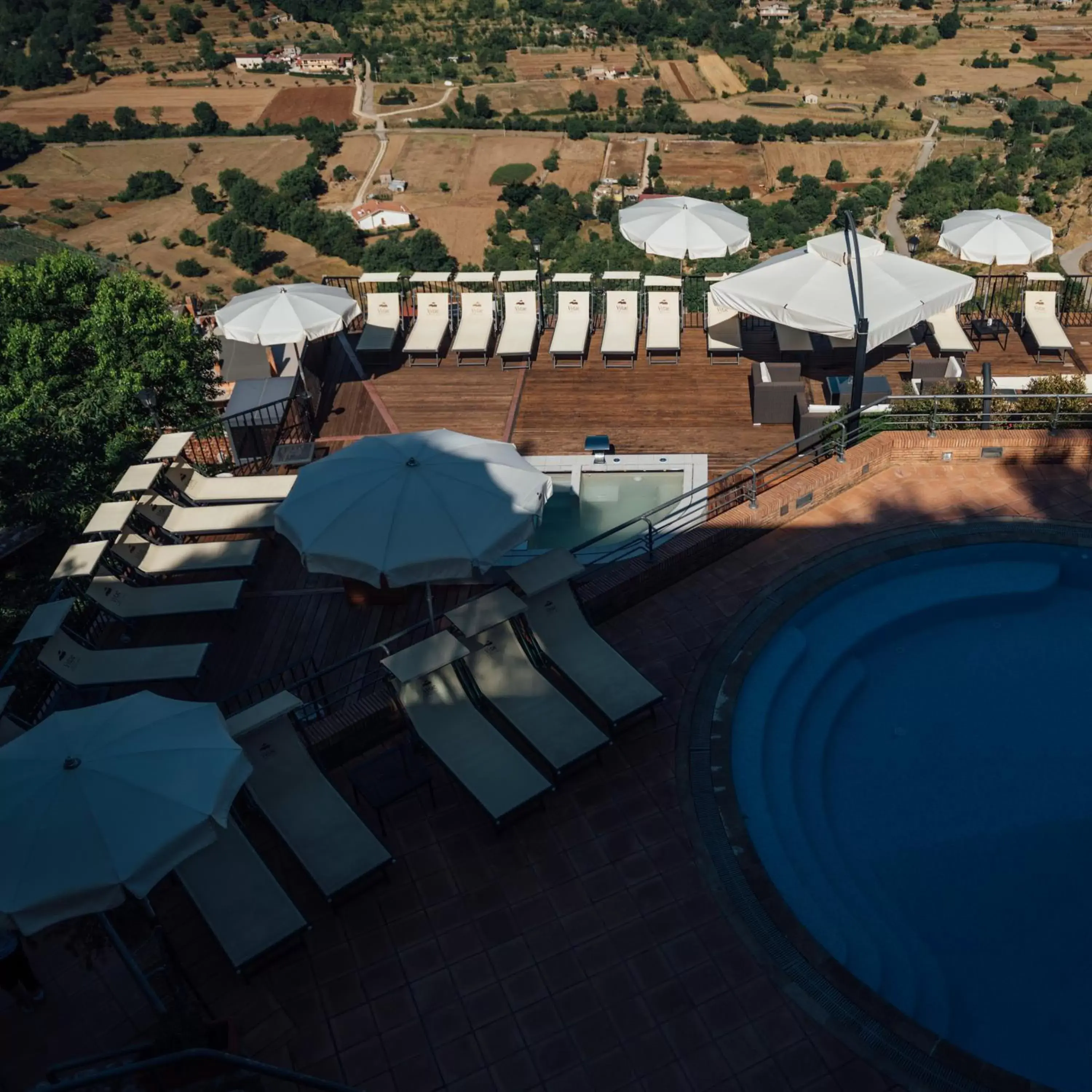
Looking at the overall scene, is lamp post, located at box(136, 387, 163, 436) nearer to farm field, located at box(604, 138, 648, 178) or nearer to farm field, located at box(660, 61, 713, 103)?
farm field, located at box(604, 138, 648, 178)

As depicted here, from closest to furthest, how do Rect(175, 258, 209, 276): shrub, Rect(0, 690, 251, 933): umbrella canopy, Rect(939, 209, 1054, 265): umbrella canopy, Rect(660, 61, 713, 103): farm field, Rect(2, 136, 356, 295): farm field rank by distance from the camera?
Rect(0, 690, 251, 933): umbrella canopy
Rect(939, 209, 1054, 265): umbrella canopy
Rect(175, 258, 209, 276): shrub
Rect(2, 136, 356, 295): farm field
Rect(660, 61, 713, 103): farm field

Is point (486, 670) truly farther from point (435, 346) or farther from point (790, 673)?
point (435, 346)

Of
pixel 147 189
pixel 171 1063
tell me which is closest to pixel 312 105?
pixel 147 189

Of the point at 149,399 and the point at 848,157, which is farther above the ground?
the point at 149,399

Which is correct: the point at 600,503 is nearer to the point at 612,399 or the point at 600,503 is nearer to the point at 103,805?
the point at 612,399

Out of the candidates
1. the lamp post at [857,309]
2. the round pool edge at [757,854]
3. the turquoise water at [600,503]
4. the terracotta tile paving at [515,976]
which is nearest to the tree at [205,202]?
the turquoise water at [600,503]

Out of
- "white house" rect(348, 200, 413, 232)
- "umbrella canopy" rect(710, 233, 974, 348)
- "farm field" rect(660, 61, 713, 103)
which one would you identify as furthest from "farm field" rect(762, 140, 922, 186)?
"umbrella canopy" rect(710, 233, 974, 348)

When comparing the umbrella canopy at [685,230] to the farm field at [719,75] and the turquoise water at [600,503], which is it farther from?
the farm field at [719,75]
